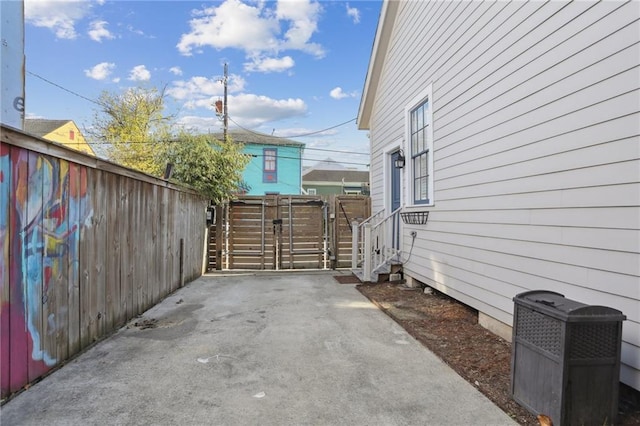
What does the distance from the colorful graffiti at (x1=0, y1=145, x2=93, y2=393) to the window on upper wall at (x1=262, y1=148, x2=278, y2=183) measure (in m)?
18.3

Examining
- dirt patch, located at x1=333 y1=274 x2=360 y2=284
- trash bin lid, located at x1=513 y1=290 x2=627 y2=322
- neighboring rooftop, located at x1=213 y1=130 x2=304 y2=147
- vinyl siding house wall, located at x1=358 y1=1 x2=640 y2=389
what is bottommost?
dirt patch, located at x1=333 y1=274 x2=360 y2=284

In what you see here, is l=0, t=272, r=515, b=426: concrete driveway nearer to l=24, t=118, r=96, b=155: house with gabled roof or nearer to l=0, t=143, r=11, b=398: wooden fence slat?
l=0, t=143, r=11, b=398: wooden fence slat

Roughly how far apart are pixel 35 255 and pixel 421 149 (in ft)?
16.8

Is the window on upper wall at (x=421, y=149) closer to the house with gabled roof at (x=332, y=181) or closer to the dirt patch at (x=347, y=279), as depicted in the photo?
the dirt patch at (x=347, y=279)

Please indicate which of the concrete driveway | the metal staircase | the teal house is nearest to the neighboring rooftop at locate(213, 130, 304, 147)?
the teal house

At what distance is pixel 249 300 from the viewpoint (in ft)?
18.0

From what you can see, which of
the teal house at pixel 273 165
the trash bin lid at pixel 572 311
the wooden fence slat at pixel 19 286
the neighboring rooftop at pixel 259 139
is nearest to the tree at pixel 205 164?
the wooden fence slat at pixel 19 286

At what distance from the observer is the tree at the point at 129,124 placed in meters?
14.6

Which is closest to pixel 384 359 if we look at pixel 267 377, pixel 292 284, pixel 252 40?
pixel 267 377

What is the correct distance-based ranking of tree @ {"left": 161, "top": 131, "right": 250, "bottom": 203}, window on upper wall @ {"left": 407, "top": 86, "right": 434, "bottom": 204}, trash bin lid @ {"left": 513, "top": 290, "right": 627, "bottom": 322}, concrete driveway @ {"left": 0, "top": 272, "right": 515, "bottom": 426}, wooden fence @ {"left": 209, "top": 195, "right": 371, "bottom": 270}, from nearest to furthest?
trash bin lid @ {"left": 513, "top": 290, "right": 627, "bottom": 322} < concrete driveway @ {"left": 0, "top": 272, "right": 515, "bottom": 426} < window on upper wall @ {"left": 407, "top": 86, "right": 434, "bottom": 204} < tree @ {"left": 161, "top": 131, "right": 250, "bottom": 203} < wooden fence @ {"left": 209, "top": 195, "right": 371, "bottom": 270}

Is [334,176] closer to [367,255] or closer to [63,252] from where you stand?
[367,255]

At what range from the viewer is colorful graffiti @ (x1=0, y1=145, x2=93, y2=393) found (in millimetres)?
2287

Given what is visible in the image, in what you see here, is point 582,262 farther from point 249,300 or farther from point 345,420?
point 249,300

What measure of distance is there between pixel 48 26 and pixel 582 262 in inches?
426
